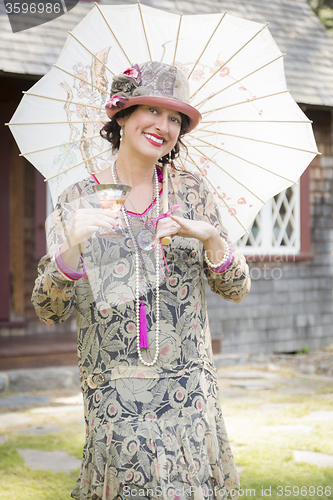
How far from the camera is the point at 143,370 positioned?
5.65 feet

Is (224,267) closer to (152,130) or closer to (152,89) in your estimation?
(152,130)

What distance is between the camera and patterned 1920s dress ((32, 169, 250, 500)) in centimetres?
163

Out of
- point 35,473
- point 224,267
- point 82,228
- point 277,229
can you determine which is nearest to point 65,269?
point 82,228

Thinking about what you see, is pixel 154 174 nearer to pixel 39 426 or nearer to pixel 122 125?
pixel 122 125

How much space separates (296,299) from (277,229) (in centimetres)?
106

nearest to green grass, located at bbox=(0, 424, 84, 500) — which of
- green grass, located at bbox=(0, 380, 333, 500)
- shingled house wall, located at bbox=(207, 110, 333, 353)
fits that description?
green grass, located at bbox=(0, 380, 333, 500)

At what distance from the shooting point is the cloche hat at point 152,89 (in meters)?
1.78

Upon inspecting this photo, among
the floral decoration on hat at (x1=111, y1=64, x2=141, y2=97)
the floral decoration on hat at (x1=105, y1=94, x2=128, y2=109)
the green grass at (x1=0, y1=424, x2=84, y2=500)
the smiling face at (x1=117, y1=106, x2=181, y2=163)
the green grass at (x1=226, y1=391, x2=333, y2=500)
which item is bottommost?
the green grass at (x1=226, y1=391, x2=333, y2=500)

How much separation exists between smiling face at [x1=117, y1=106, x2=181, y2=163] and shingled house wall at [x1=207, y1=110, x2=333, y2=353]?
560 cm

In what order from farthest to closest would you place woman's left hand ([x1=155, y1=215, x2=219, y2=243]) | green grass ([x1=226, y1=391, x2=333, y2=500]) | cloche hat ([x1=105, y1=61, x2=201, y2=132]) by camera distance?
1. green grass ([x1=226, y1=391, x2=333, y2=500])
2. cloche hat ([x1=105, y1=61, x2=201, y2=132])
3. woman's left hand ([x1=155, y1=215, x2=219, y2=243])

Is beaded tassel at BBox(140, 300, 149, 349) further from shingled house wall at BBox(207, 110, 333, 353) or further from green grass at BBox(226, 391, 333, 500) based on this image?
shingled house wall at BBox(207, 110, 333, 353)

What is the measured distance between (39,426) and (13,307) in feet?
8.49

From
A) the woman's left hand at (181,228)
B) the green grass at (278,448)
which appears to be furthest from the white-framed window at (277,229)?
the woman's left hand at (181,228)

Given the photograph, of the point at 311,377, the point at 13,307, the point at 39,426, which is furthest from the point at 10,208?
the point at 311,377
